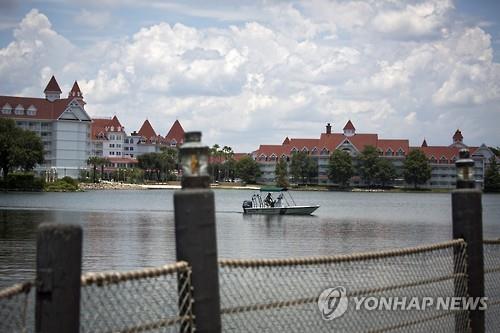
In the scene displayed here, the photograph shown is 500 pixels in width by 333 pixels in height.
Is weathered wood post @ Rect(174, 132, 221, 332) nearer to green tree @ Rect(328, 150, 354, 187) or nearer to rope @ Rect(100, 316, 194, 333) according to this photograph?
rope @ Rect(100, 316, 194, 333)

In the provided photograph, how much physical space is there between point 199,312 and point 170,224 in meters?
50.9

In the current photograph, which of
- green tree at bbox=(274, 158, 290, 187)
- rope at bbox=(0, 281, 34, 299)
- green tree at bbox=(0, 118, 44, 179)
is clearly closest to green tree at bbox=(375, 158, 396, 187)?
green tree at bbox=(274, 158, 290, 187)

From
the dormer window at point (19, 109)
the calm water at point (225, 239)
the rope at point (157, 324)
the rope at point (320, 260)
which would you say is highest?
the dormer window at point (19, 109)

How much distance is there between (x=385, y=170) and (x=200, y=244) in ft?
632

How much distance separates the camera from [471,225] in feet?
24.4

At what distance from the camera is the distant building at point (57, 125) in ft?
574

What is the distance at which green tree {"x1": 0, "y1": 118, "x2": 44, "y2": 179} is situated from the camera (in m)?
118

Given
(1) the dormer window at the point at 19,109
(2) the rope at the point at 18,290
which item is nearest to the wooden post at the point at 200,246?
(2) the rope at the point at 18,290

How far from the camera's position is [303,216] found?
230 ft

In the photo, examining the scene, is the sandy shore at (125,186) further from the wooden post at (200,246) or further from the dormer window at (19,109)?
the wooden post at (200,246)

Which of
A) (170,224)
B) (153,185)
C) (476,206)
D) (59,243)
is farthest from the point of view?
(153,185)

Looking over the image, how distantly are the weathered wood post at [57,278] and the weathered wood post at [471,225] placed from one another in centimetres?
437

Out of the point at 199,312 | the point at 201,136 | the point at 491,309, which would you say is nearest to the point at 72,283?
the point at 199,312

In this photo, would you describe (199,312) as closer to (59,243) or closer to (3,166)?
(59,243)
